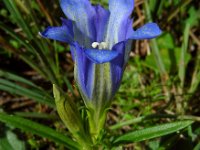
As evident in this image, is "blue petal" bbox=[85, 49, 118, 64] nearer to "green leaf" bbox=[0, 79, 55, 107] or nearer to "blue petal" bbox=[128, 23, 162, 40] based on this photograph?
"blue petal" bbox=[128, 23, 162, 40]

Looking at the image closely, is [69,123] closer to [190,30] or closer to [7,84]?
[7,84]

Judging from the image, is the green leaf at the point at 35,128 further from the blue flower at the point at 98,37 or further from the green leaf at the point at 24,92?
the green leaf at the point at 24,92

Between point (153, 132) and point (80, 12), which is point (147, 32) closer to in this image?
point (80, 12)

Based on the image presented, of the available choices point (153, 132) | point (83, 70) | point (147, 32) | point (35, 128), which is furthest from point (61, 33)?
point (153, 132)

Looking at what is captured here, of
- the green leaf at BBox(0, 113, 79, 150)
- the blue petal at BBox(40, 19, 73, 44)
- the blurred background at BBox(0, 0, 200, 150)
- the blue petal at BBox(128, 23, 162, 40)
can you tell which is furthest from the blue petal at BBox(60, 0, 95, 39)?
the blurred background at BBox(0, 0, 200, 150)

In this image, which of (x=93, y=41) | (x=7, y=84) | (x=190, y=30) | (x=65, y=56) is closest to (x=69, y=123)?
(x=93, y=41)

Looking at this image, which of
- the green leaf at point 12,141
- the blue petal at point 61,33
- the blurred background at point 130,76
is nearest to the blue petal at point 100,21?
the blue petal at point 61,33
